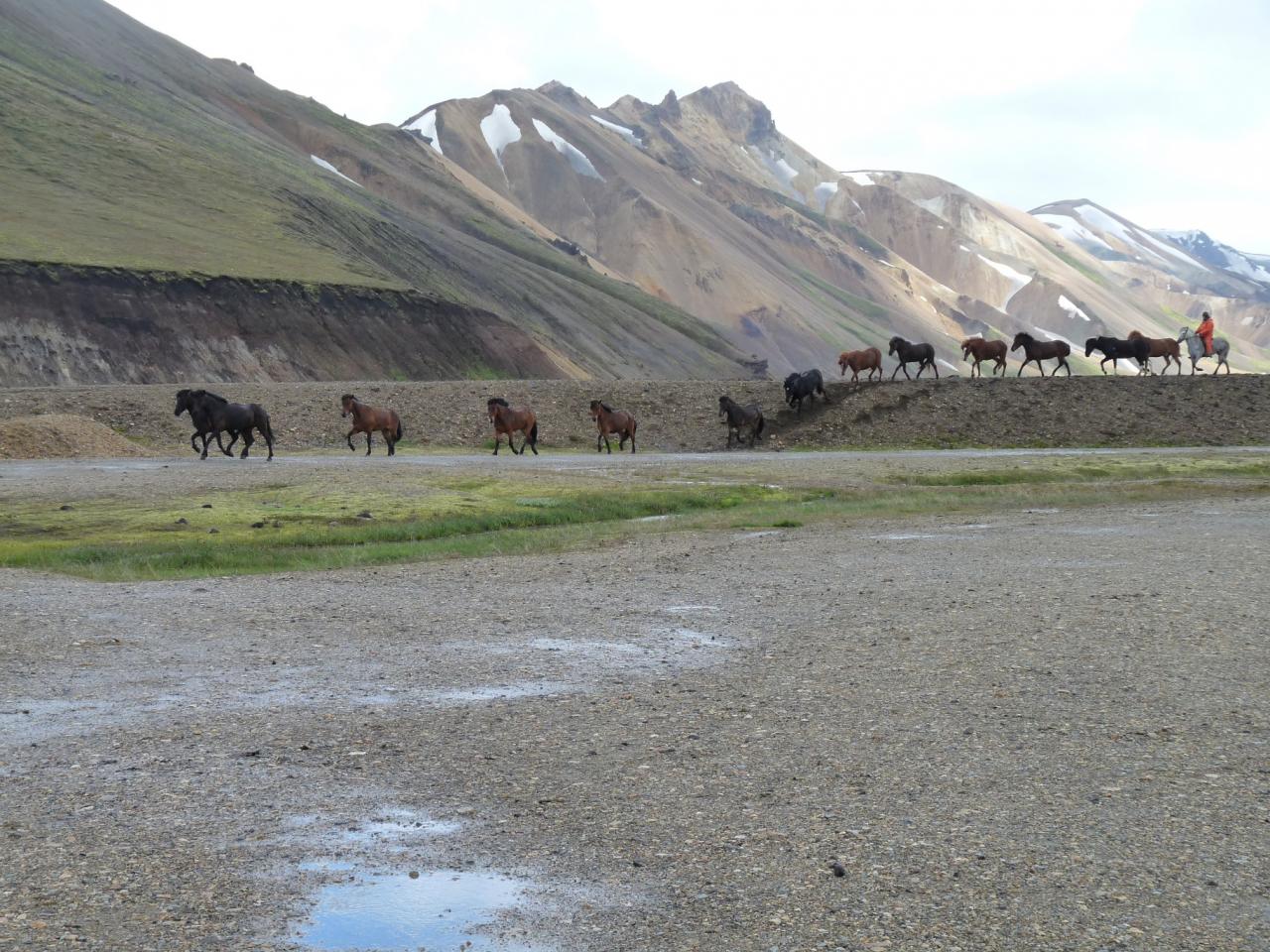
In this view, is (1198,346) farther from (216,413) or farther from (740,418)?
(216,413)

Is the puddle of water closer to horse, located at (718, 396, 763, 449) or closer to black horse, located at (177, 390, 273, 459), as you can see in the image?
black horse, located at (177, 390, 273, 459)

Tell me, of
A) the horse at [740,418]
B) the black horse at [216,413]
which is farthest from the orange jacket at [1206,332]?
the black horse at [216,413]

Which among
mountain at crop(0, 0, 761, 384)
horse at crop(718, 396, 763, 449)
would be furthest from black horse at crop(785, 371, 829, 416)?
mountain at crop(0, 0, 761, 384)

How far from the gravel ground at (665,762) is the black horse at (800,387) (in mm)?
39899

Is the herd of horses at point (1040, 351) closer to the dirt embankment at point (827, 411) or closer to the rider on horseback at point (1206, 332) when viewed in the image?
the rider on horseback at point (1206, 332)

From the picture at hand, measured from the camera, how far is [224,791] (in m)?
9.52

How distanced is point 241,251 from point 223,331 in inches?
730

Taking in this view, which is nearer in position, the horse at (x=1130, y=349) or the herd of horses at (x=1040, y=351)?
the herd of horses at (x=1040, y=351)

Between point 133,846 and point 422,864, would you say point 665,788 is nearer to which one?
point 422,864

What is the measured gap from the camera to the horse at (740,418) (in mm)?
54312

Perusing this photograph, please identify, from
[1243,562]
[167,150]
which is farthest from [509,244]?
[1243,562]

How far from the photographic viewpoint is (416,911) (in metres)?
7.55

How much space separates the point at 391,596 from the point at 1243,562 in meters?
13.3

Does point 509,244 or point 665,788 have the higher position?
point 509,244
